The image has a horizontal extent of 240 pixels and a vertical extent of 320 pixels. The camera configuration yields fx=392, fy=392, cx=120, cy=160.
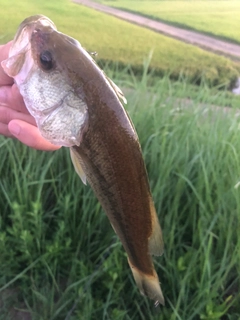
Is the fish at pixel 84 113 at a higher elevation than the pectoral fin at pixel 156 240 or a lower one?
higher

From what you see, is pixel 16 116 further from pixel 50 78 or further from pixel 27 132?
pixel 50 78

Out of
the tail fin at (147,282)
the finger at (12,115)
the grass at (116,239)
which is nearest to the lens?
the tail fin at (147,282)

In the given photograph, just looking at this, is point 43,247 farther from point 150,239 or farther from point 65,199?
point 150,239

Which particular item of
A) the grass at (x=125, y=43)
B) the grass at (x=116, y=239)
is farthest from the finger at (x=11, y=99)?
the grass at (x=125, y=43)

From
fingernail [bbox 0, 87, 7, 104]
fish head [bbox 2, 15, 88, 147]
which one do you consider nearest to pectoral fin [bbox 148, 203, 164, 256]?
fish head [bbox 2, 15, 88, 147]

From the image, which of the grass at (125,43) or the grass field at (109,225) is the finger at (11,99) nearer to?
the grass field at (109,225)

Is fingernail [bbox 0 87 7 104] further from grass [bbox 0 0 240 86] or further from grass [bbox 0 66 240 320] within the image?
grass [bbox 0 0 240 86]
